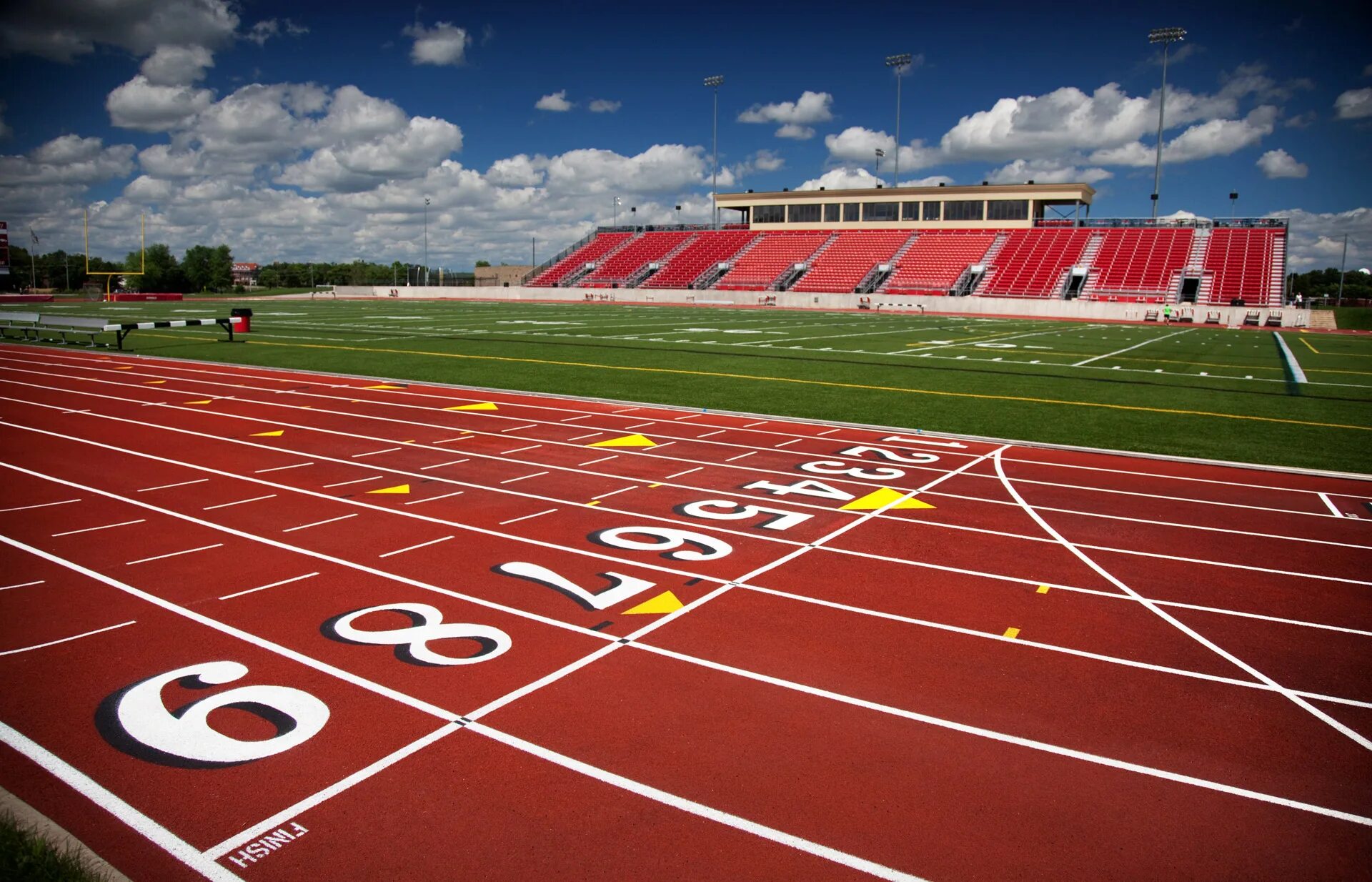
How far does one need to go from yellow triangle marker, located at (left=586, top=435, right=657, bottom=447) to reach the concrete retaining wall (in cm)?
4874

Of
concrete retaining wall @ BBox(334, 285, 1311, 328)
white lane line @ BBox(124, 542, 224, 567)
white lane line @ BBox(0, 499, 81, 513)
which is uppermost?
concrete retaining wall @ BBox(334, 285, 1311, 328)

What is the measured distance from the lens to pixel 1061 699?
5.26 m

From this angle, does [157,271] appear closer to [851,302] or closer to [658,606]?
[851,302]

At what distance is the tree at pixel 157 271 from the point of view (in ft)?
331

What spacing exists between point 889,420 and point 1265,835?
1123cm

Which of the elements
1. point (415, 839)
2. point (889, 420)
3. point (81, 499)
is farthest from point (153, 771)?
point (889, 420)

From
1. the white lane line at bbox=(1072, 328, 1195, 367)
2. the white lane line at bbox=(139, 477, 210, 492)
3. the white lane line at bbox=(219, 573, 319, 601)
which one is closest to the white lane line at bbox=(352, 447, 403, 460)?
the white lane line at bbox=(139, 477, 210, 492)

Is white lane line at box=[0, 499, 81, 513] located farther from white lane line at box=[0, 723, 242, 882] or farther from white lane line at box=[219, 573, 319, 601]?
white lane line at box=[0, 723, 242, 882]

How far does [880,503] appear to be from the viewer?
9.73 meters

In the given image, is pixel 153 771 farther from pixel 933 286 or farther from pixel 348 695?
pixel 933 286

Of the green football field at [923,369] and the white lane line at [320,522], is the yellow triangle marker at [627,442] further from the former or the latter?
the white lane line at [320,522]

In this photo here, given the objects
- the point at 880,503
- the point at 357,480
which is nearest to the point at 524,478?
the point at 357,480

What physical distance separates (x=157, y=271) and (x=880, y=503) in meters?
115

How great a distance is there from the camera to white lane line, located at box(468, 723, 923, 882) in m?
3.71
